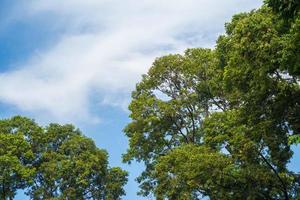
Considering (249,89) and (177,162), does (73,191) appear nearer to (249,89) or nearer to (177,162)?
(177,162)

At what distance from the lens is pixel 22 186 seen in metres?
47.1

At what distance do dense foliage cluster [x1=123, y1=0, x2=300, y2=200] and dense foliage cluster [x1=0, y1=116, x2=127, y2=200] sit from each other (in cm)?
792

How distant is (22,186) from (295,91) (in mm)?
28858

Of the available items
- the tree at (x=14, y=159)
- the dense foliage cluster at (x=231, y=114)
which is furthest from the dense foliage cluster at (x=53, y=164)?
the dense foliage cluster at (x=231, y=114)

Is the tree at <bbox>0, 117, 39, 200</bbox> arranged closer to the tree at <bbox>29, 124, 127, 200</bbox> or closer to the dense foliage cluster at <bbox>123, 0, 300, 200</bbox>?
the tree at <bbox>29, 124, 127, 200</bbox>

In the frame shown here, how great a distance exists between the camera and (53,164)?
47.4 m

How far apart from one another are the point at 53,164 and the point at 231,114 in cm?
2178

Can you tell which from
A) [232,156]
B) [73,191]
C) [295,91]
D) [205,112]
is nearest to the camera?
[295,91]

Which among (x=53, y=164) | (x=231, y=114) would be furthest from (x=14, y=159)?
(x=231, y=114)

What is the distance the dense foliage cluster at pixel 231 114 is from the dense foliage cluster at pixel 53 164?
7918 millimetres

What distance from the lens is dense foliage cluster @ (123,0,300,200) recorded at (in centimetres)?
2409

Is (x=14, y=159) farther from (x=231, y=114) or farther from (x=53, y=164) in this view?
(x=231, y=114)

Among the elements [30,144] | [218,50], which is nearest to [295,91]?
[218,50]

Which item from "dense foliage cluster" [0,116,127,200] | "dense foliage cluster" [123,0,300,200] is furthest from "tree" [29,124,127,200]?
"dense foliage cluster" [123,0,300,200]
